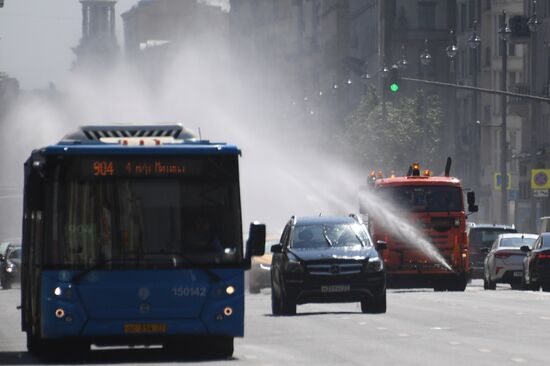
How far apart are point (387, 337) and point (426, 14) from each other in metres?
111

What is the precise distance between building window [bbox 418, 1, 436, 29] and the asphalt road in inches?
3794

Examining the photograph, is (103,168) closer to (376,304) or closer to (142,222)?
(142,222)

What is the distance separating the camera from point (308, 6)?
185 metres

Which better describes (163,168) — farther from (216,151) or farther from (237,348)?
(237,348)

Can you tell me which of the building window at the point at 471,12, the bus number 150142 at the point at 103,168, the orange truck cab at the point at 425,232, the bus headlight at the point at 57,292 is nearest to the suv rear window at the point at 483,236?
the orange truck cab at the point at 425,232

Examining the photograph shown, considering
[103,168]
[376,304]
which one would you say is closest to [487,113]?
[376,304]

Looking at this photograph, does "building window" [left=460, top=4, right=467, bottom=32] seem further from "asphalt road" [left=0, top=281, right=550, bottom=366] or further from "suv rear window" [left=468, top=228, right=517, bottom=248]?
"asphalt road" [left=0, top=281, right=550, bottom=366]

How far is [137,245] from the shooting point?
2311 cm

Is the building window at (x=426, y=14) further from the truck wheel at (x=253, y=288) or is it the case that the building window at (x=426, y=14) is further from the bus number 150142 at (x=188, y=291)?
the bus number 150142 at (x=188, y=291)

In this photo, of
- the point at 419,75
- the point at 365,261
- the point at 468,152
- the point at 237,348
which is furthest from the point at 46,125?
the point at 237,348

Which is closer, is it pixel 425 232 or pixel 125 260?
pixel 125 260

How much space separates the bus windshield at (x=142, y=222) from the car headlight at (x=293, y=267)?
38.3 ft

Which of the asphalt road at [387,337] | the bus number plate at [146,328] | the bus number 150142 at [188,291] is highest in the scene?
the bus number 150142 at [188,291]

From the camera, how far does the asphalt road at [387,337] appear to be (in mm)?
22531
